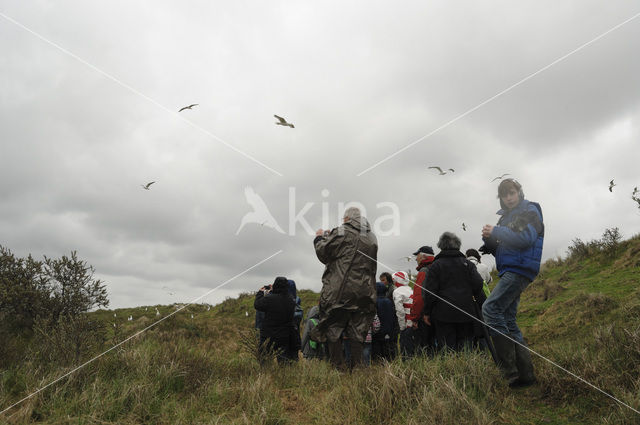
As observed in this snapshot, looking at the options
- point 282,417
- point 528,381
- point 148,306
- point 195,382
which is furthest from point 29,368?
point 148,306

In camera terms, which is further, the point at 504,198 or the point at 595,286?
the point at 595,286

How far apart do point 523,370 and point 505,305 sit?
2.43 feet

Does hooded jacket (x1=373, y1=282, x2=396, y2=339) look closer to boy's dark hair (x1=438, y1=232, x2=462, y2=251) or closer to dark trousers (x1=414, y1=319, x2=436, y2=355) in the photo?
dark trousers (x1=414, y1=319, x2=436, y2=355)

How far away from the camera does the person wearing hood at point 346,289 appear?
5426 mm

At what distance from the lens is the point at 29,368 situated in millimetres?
4477

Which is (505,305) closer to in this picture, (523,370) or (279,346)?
(523,370)

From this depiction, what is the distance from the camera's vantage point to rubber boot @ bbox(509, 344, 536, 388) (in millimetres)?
4242

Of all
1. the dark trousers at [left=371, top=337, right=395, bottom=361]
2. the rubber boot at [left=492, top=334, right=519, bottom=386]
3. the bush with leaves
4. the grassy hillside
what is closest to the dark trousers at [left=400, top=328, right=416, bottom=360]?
the dark trousers at [left=371, top=337, right=395, bottom=361]

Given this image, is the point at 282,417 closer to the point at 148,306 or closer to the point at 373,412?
the point at 373,412

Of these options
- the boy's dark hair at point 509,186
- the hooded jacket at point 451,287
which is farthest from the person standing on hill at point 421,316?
the boy's dark hair at point 509,186

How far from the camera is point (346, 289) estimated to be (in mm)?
5406

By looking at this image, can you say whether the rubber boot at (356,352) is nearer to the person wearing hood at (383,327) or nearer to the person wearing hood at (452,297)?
the person wearing hood at (452,297)

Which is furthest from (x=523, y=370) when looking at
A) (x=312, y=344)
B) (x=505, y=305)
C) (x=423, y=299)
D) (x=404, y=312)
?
(x=312, y=344)

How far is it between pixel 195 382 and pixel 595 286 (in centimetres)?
901
